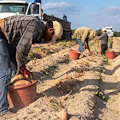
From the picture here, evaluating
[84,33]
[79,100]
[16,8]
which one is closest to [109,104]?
[79,100]

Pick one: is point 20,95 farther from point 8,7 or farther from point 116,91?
point 8,7

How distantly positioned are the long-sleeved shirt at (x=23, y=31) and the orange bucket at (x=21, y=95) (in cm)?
45

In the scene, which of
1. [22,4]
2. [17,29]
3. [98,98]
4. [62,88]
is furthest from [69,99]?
[22,4]

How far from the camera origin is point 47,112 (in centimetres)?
266

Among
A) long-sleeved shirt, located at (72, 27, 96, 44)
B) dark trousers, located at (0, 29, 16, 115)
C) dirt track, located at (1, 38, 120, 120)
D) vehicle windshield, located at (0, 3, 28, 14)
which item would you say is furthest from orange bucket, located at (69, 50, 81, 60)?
dark trousers, located at (0, 29, 16, 115)

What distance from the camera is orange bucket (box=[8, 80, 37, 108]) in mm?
2738

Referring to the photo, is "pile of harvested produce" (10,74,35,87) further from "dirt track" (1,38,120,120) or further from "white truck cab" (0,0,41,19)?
"white truck cab" (0,0,41,19)

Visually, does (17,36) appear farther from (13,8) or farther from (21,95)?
(13,8)

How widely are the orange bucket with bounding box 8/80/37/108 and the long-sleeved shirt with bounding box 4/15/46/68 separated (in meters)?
0.45

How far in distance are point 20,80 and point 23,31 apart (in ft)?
2.69

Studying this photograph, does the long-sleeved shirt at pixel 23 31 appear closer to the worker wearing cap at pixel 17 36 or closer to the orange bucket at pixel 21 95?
the worker wearing cap at pixel 17 36

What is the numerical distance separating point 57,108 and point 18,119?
72cm

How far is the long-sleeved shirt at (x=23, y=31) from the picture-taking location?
2438 millimetres

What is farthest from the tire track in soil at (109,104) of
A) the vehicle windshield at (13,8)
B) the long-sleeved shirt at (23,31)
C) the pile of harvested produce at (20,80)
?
the vehicle windshield at (13,8)
